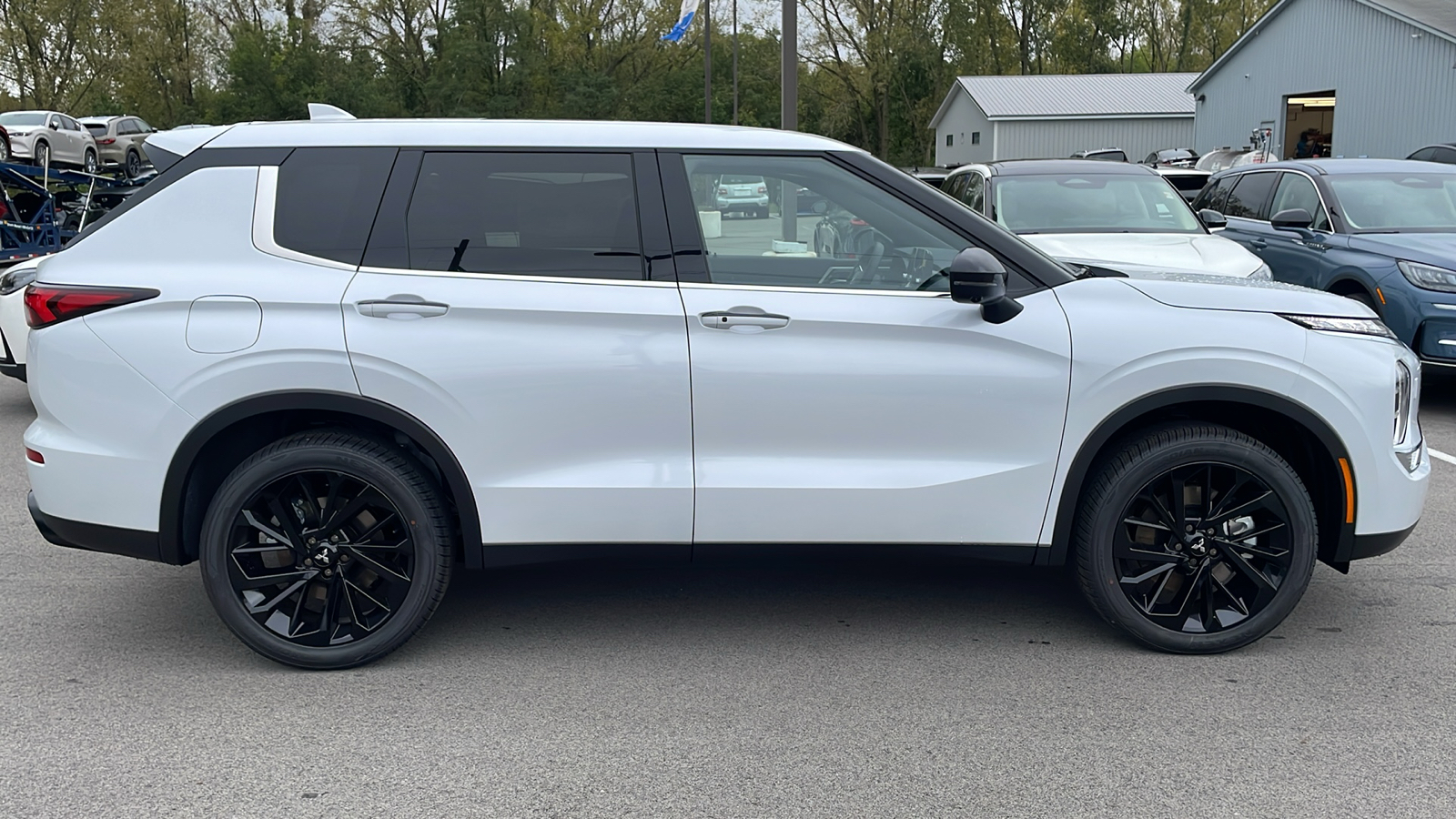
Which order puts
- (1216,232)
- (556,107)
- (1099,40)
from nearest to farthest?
(1216,232)
(556,107)
(1099,40)

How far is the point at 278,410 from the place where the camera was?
3.91 meters

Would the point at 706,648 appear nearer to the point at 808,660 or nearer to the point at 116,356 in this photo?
the point at 808,660

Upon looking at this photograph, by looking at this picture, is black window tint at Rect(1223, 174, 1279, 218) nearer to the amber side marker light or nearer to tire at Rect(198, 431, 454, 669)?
the amber side marker light

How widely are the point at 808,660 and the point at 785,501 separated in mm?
599

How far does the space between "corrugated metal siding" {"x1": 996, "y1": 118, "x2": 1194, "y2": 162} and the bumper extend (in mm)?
52209

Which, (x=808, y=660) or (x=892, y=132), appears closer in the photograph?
(x=808, y=660)

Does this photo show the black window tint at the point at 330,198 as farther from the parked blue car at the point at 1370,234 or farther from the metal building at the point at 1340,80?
the metal building at the point at 1340,80

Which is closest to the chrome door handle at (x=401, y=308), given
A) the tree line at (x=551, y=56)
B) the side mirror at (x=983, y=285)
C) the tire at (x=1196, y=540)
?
the side mirror at (x=983, y=285)

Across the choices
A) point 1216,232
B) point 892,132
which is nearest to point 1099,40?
point 892,132

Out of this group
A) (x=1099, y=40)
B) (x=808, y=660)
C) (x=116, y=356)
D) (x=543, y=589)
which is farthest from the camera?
(x=1099, y=40)

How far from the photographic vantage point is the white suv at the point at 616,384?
12.6 ft

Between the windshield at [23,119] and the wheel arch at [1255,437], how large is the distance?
103ft

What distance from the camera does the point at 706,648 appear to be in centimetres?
424

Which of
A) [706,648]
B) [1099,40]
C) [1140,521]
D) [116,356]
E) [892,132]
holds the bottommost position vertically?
[706,648]
